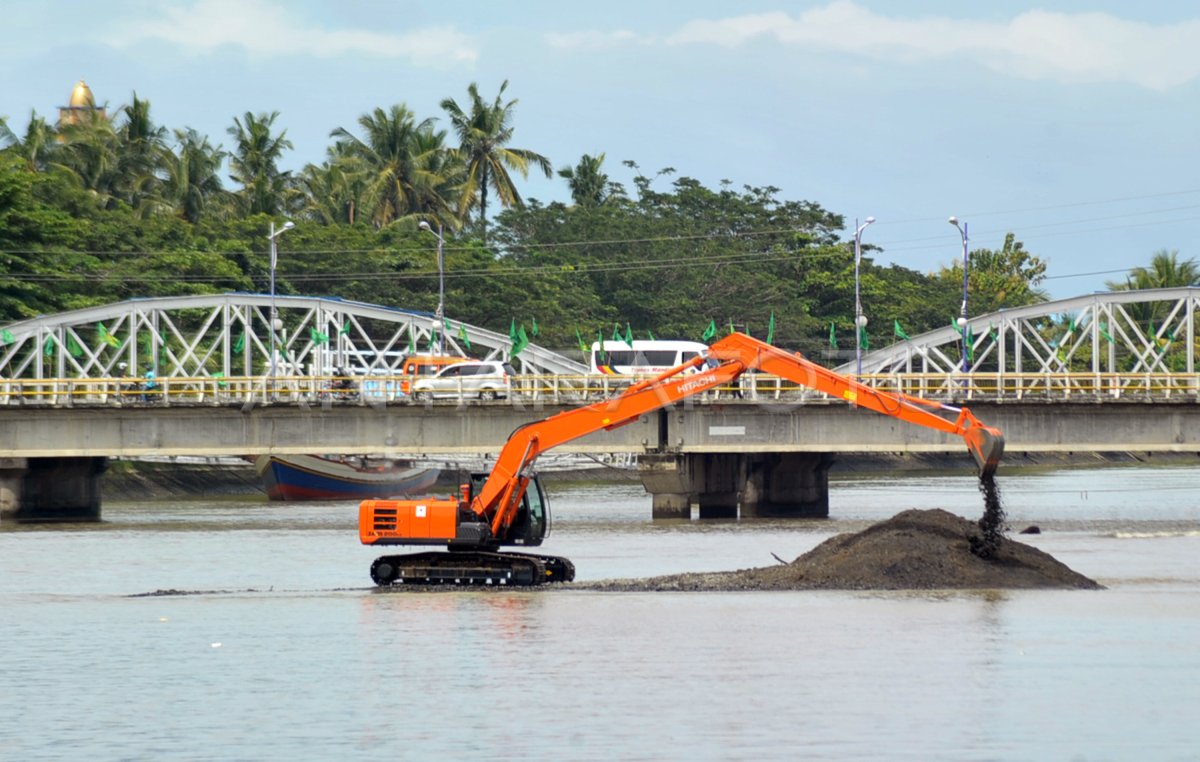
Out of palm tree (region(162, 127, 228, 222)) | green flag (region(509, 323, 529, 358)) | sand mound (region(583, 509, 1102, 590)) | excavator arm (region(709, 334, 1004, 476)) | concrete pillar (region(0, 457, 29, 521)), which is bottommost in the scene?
sand mound (region(583, 509, 1102, 590))

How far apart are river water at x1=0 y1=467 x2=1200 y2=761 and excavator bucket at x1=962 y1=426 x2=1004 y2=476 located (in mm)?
2376

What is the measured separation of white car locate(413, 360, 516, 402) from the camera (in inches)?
2670

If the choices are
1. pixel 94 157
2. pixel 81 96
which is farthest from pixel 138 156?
pixel 81 96

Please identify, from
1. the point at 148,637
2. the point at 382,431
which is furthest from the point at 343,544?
the point at 148,637

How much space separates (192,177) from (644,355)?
49090mm

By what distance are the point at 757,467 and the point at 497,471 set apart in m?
37.4

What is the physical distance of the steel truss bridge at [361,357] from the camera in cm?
6656

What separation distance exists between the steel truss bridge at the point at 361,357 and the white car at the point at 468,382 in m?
1.27

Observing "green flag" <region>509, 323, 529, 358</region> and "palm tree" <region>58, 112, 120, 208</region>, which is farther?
"palm tree" <region>58, 112, 120, 208</region>

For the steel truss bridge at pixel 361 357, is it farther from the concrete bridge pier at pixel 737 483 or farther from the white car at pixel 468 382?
the concrete bridge pier at pixel 737 483

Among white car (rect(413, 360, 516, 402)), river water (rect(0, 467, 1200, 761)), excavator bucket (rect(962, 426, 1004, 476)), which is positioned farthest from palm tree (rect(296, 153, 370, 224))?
excavator bucket (rect(962, 426, 1004, 476))

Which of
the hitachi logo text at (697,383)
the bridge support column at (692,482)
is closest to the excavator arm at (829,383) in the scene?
the hitachi logo text at (697,383)

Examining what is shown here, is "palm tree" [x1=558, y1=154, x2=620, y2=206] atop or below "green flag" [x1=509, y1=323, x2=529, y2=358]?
atop

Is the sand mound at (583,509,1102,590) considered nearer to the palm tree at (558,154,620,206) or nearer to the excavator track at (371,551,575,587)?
the excavator track at (371,551,575,587)
